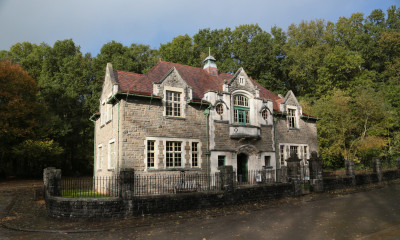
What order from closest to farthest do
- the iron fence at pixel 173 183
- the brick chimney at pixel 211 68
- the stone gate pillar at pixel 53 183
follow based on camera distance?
the stone gate pillar at pixel 53 183, the iron fence at pixel 173 183, the brick chimney at pixel 211 68

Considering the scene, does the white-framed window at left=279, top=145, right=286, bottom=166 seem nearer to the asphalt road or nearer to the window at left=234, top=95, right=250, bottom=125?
the window at left=234, top=95, right=250, bottom=125

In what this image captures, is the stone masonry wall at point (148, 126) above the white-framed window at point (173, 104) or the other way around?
the other way around

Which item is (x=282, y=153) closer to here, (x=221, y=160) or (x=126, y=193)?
(x=221, y=160)

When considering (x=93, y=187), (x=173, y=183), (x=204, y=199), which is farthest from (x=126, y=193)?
(x=93, y=187)

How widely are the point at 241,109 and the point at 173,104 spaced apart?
19.3ft

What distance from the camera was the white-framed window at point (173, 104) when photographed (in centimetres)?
1816

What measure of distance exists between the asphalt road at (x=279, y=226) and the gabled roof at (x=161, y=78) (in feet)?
30.0

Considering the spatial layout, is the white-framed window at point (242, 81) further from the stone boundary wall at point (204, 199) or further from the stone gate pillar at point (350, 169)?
the stone gate pillar at point (350, 169)

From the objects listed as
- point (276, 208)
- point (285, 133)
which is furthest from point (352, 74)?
point (276, 208)

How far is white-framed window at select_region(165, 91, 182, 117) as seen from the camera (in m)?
18.2

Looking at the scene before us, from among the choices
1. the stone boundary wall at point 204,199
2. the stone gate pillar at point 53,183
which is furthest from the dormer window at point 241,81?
the stone gate pillar at point 53,183

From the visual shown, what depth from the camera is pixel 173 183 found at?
16375mm

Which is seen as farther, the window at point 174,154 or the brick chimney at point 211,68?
the brick chimney at point 211,68

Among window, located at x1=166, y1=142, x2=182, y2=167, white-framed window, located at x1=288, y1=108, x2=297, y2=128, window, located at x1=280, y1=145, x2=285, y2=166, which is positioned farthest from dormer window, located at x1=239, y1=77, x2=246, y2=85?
window, located at x1=166, y1=142, x2=182, y2=167
